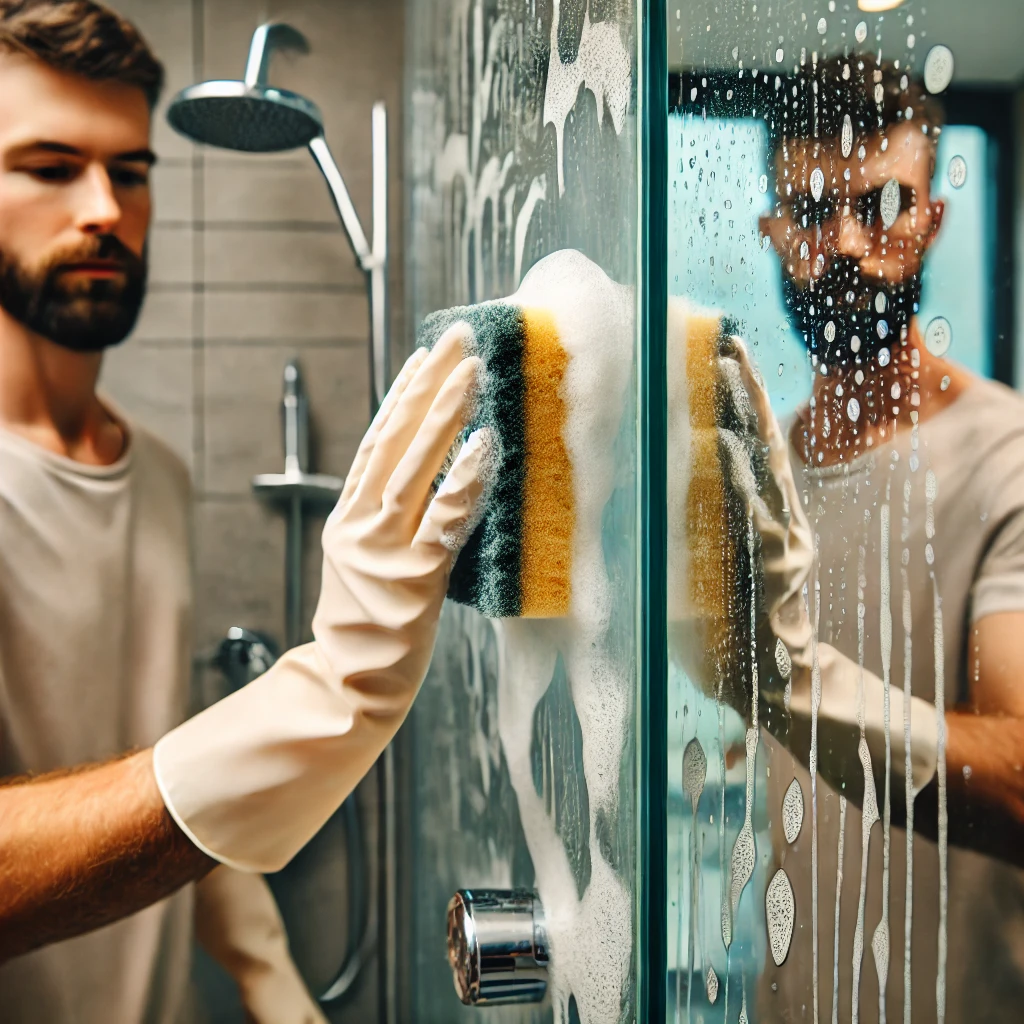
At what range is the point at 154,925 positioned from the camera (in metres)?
1.10

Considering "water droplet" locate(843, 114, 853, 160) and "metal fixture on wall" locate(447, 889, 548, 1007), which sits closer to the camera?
"water droplet" locate(843, 114, 853, 160)

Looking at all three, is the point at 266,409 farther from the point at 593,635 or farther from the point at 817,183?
the point at 817,183

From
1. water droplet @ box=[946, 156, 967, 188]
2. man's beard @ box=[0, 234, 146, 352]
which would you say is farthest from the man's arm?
man's beard @ box=[0, 234, 146, 352]

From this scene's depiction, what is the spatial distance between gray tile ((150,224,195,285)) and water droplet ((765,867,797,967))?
111 centimetres

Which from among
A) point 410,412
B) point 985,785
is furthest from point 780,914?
point 410,412

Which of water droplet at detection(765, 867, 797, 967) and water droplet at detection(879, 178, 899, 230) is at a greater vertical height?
water droplet at detection(879, 178, 899, 230)

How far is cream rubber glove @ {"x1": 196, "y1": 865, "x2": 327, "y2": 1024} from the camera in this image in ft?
3.71

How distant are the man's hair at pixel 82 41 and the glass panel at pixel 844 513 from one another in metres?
0.98

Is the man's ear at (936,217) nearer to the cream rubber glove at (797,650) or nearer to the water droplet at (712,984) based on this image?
the cream rubber glove at (797,650)

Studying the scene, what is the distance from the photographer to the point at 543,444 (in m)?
0.54

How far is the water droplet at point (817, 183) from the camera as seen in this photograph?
30cm

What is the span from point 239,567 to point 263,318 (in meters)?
0.34

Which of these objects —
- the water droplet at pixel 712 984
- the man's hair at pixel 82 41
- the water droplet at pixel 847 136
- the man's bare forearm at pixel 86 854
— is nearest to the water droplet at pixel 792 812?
the water droplet at pixel 712 984

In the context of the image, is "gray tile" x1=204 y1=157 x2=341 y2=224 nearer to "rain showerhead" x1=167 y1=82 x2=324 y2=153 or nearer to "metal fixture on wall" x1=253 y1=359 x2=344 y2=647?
"rain showerhead" x1=167 y1=82 x2=324 y2=153
